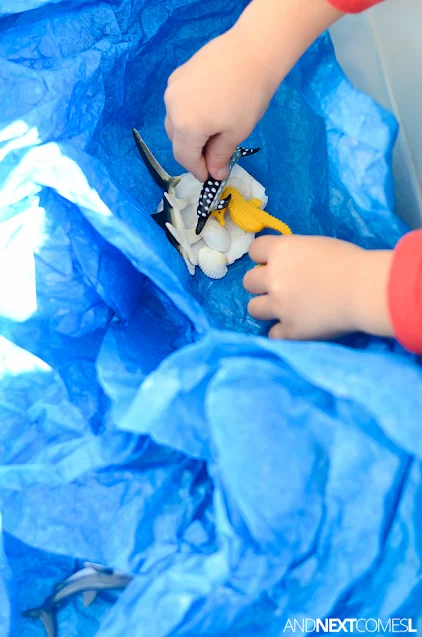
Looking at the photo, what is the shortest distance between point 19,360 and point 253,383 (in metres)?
0.27

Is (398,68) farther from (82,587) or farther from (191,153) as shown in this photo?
(82,587)

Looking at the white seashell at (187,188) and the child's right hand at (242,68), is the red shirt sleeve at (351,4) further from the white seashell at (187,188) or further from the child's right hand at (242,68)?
the white seashell at (187,188)

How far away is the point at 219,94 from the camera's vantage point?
1.80 feet

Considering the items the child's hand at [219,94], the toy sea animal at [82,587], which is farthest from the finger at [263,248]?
the toy sea animal at [82,587]

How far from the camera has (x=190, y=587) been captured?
0.48 metres

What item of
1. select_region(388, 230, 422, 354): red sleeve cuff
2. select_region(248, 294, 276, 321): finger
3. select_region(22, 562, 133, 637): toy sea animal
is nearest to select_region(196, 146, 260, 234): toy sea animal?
select_region(248, 294, 276, 321): finger

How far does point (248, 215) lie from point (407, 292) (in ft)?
0.89

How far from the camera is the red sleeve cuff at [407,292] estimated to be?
45 centimetres

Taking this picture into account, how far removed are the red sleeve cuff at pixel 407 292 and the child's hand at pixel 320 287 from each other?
1 centimetres

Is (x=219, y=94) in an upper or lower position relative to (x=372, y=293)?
upper

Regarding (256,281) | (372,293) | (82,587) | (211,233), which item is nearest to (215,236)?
(211,233)

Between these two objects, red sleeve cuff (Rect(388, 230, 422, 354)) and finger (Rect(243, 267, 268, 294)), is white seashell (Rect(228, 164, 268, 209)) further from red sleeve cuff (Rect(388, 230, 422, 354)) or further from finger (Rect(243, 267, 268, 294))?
red sleeve cuff (Rect(388, 230, 422, 354))

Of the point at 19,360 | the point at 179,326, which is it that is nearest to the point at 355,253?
the point at 179,326

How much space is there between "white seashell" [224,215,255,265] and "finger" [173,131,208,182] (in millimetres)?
102
